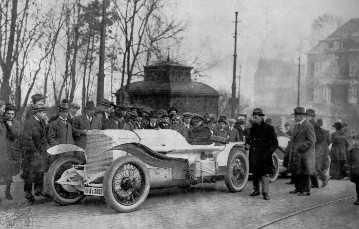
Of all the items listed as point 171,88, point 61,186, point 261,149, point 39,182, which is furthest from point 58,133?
point 171,88

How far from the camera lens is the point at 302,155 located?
33.7 ft

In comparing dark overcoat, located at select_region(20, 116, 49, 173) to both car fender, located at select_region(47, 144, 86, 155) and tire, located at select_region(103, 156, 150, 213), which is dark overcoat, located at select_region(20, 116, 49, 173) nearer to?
car fender, located at select_region(47, 144, 86, 155)

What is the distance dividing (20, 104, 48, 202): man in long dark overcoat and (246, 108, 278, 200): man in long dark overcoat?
3.63m

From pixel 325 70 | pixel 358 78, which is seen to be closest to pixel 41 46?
pixel 325 70

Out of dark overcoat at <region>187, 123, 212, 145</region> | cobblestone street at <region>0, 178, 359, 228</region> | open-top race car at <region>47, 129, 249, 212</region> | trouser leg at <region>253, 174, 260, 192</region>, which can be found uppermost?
dark overcoat at <region>187, 123, 212, 145</region>

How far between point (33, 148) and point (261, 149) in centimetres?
394

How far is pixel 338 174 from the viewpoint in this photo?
13992 mm

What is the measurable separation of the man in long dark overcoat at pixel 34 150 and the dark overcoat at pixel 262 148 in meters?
3.63

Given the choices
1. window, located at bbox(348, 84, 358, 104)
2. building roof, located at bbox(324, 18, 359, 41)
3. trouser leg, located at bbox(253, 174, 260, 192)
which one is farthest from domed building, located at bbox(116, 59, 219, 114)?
trouser leg, located at bbox(253, 174, 260, 192)

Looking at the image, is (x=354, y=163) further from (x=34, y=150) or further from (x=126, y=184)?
(x=34, y=150)

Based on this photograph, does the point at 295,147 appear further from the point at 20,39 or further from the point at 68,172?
the point at 20,39

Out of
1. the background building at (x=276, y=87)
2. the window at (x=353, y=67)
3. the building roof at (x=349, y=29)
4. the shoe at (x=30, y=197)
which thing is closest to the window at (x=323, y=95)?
the background building at (x=276, y=87)

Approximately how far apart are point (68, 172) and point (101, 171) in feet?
1.76

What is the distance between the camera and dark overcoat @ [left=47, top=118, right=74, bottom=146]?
9281 millimetres
